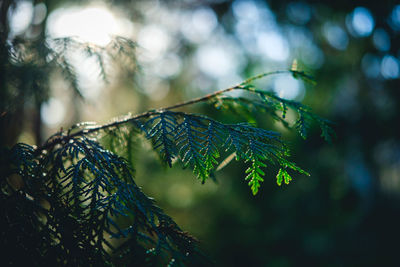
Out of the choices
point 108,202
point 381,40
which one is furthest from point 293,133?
point 108,202

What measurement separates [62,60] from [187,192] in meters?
6.32

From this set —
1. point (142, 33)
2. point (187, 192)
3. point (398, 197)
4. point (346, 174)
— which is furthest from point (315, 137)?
point (398, 197)

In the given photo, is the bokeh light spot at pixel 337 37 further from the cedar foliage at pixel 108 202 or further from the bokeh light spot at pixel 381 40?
the cedar foliage at pixel 108 202

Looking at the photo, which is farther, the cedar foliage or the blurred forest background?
the blurred forest background

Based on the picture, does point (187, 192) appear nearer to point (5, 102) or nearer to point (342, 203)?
point (342, 203)

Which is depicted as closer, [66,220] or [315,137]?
[66,220]

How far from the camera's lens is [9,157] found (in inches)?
49.7

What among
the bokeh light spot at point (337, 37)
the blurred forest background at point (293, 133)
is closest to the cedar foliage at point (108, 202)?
the blurred forest background at point (293, 133)

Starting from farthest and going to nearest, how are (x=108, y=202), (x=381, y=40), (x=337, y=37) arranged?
(x=337, y=37)
(x=381, y=40)
(x=108, y=202)

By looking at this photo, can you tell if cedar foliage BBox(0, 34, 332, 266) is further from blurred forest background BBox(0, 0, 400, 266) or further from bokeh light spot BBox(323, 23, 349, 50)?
bokeh light spot BBox(323, 23, 349, 50)

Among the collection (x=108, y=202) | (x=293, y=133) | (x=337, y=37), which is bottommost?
(x=108, y=202)

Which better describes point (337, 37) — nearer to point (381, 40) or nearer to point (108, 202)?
point (381, 40)

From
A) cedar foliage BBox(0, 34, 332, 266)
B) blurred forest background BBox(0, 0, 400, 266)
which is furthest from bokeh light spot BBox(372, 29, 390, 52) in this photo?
cedar foliage BBox(0, 34, 332, 266)

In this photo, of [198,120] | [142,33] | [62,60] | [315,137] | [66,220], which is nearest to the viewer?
[66,220]
